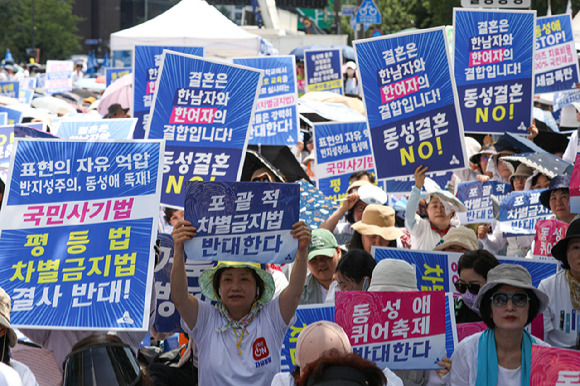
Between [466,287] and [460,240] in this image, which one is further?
[460,240]

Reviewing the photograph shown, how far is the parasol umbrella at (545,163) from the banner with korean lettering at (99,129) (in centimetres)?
340

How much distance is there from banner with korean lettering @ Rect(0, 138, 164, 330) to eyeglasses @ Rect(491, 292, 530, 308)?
169cm

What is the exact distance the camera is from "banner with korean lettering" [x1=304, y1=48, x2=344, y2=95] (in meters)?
16.6

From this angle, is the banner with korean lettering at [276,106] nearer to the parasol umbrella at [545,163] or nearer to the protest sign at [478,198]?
the protest sign at [478,198]

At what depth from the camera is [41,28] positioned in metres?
69.7

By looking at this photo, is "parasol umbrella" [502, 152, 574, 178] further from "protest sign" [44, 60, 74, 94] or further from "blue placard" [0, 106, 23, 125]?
"protest sign" [44, 60, 74, 94]

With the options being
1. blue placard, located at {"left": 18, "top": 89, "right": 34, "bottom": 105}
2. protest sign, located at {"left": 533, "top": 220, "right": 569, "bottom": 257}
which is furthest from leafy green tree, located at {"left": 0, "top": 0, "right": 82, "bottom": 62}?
protest sign, located at {"left": 533, "top": 220, "right": 569, "bottom": 257}

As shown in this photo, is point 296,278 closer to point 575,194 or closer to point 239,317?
point 239,317

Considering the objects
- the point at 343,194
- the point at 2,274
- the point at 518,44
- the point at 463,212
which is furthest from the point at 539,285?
the point at 343,194

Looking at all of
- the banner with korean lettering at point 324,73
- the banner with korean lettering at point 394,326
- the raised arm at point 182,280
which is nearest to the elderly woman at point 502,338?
the banner with korean lettering at point 394,326

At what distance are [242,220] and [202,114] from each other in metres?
2.04

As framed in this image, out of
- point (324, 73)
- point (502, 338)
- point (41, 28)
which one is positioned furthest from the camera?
point (41, 28)

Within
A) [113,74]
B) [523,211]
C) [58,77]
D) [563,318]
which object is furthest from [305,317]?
[58,77]

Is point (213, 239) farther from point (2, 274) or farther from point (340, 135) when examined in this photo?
point (340, 135)
